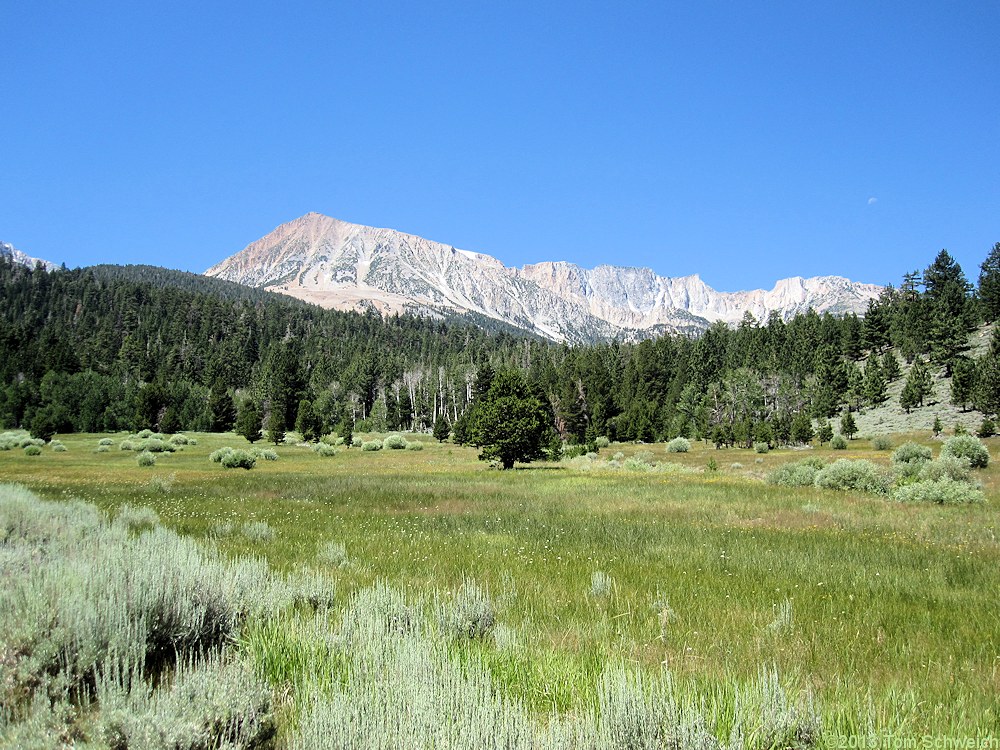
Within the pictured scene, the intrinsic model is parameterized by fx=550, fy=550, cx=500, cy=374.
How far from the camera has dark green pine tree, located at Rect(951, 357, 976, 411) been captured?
7144cm

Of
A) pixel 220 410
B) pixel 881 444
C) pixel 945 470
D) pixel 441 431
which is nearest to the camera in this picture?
pixel 945 470

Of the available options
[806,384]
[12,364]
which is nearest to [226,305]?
[12,364]

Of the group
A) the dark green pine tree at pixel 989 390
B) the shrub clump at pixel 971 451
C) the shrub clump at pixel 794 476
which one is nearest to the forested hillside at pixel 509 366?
the dark green pine tree at pixel 989 390

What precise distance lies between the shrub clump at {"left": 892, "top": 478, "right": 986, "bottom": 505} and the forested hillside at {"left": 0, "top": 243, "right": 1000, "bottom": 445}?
156 ft

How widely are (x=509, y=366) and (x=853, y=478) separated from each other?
104354 millimetres

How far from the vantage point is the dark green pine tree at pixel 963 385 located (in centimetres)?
→ 7144

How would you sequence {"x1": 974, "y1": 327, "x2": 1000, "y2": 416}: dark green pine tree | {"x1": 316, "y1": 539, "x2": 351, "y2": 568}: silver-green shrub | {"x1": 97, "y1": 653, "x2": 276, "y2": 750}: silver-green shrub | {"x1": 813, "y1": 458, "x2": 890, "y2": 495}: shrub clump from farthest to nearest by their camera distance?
{"x1": 974, "y1": 327, "x2": 1000, "y2": 416}: dark green pine tree, {"x1": 813, "y1": 458, "x2": 890, "y2": 495}: shrub clump, {"x1": 316, "y1": 539, "x2": 351, "y2": 568}: silver-green shrub, {"x1": 97, "y1": 653, "x2": 276, "y2": 750}: silver-green shrub

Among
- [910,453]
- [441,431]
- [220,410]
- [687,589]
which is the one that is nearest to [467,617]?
[687,589]

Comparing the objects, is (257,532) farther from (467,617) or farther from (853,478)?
(853,478)

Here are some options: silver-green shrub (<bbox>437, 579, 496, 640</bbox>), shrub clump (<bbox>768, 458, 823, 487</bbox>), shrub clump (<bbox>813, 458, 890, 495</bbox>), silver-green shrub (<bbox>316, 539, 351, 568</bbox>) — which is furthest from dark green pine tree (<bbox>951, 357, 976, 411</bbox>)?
silver-green shrub (<bbox>437, 579, 496, 640</bbox>)

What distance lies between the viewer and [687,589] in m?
7.69

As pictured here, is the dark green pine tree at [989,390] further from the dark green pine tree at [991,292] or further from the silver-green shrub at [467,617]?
the silver-green shrub at [467,617]

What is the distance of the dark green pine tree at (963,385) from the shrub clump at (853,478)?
64831mm

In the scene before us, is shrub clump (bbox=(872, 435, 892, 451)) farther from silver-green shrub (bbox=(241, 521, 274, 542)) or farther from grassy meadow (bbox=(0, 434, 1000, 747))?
silver-green shrub (bbox=(241, 521, 274, 542))
